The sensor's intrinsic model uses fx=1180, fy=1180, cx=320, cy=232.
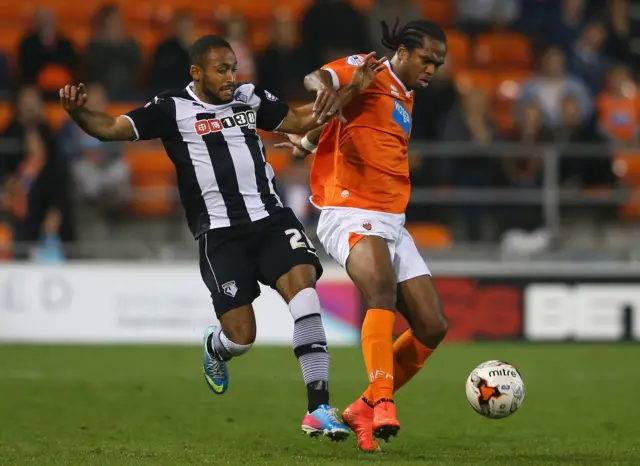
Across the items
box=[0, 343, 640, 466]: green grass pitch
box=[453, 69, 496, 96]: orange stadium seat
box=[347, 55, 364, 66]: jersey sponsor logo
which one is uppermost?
box=[453, 69, 496, 96]: orange stadium seat

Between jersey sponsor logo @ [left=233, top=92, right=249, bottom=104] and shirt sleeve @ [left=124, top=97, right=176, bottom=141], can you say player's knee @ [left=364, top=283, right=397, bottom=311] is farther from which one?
shirt sleeve @ [left=124, top=97, right=176, bottom=141]

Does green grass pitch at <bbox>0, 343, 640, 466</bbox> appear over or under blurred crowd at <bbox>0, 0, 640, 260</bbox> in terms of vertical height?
under

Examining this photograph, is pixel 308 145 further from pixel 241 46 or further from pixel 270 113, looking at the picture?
pixel 241 46

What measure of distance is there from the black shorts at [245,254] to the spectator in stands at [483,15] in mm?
11187

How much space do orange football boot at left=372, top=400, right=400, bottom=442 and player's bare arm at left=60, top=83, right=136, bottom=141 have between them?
2.16 meters

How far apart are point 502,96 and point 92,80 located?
5.68 meters

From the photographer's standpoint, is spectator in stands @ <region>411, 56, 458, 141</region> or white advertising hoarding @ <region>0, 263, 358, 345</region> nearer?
white advertising hoarding @ <region>0, 263, 358, 345</region>

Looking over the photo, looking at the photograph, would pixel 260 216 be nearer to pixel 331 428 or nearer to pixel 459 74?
pixel 331 428

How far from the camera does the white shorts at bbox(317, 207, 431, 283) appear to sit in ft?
23.1

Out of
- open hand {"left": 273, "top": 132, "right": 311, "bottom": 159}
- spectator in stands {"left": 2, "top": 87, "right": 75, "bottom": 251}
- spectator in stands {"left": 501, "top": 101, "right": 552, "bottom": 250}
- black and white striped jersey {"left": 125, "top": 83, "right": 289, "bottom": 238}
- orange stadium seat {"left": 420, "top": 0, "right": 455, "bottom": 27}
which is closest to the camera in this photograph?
black and white striped jersey {"left": 125, "top": 83, "right": 289, "bottom": 238}

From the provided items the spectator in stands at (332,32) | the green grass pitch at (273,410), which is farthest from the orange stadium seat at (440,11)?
the green grass pitch at (273,410)

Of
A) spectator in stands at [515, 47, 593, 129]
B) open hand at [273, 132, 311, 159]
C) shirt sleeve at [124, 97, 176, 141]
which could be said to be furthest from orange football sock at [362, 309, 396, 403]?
spectator in stands at [515, 47, 593, 129]

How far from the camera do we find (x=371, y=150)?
7.16m

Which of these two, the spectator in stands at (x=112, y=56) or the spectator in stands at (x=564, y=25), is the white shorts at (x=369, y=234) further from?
the spectator in stands at (x=564, y=25)
